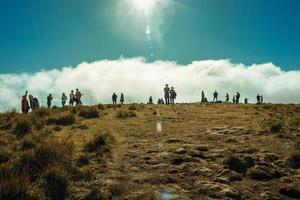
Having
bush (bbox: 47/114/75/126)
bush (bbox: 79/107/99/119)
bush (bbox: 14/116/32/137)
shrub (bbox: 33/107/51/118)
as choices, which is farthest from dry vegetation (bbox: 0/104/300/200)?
bush (bbox: 79/107/99/119)

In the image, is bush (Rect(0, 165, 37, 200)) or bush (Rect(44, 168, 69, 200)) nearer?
bush (Rect(0, 165, 37, 200))

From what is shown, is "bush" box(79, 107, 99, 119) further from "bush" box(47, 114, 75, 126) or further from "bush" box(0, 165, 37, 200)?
"bush" box(0, 165, 37, 200)

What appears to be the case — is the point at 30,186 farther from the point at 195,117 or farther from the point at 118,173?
the point at 195,117

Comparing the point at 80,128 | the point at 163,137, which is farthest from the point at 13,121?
the point at 163,137

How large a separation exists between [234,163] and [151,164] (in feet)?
9.33

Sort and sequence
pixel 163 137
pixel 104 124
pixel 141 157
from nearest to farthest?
1. pixel 141 157
2. pixel 163 137
3. pixel 104 124

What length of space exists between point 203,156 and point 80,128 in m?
8.40

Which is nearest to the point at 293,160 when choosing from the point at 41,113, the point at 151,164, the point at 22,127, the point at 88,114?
the point at 151,164

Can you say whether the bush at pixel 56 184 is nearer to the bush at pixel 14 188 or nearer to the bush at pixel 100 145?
the bush at pixel 14 188

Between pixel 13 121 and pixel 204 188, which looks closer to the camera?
pixel 204 188

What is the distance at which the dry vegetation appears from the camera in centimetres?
1267

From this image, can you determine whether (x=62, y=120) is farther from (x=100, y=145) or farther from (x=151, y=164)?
(x=151, y=164)

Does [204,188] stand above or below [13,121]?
below

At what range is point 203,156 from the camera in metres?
16.6
